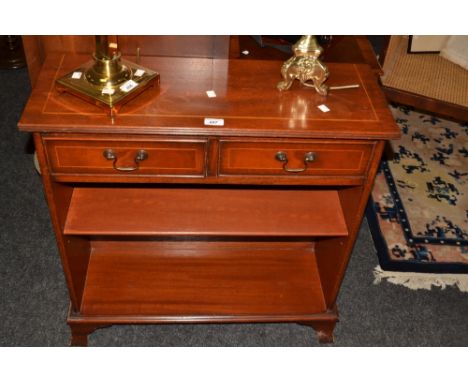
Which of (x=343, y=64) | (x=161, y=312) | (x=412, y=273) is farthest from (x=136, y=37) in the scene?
(x=412, y=273)

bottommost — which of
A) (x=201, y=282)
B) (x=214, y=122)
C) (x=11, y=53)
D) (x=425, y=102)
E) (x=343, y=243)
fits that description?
(x=201, y=282)

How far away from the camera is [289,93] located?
1593 mm

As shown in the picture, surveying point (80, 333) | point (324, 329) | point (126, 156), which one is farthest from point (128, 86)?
point (324, 329)

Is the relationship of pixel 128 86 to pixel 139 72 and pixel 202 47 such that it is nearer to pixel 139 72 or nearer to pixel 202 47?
pixel 139 72

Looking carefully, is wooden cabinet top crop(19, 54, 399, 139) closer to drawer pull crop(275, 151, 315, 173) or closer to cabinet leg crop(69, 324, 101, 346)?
drawer pull crop(275, 151, 315, 173)

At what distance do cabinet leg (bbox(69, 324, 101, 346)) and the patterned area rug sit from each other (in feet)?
4.21

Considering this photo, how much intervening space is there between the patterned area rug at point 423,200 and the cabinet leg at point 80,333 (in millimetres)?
1285


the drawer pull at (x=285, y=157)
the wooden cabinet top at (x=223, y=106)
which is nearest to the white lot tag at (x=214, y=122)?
the wooden cabinet top at (x=223, y=106)

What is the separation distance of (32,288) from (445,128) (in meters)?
2.44

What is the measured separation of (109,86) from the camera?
4.82ft

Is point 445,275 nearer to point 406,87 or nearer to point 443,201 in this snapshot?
point 443,201

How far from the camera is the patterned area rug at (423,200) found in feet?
7.79

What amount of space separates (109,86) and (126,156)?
0.20m

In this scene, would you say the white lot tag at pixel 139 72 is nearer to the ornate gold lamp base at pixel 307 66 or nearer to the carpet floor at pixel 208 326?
the ornate gold lamp base at pixel 307 66
